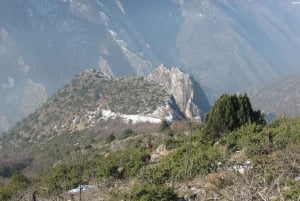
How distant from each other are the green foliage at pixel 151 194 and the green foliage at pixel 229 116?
79.7 ft

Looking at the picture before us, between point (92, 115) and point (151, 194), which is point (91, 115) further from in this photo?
point (151, 194)

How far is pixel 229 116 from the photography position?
56.8 meters

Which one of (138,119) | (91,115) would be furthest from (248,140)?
(91,115)

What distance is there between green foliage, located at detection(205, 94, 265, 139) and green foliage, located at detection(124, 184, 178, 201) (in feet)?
79.7

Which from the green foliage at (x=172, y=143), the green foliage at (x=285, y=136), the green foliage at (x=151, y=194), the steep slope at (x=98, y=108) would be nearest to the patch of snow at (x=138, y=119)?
the steep slope at (x=98, y=108)

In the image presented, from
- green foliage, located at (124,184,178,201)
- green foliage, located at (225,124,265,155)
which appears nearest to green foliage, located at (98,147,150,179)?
green foliage, located at (225,124,265,155)

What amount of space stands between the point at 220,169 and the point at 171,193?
654 centimetres

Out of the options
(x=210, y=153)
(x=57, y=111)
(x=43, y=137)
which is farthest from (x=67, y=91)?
(x=210, y=153)

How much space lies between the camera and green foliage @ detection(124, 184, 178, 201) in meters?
30.8

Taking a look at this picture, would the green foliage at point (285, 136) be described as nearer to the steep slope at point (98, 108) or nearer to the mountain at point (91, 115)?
the mountain at point (91, 115)

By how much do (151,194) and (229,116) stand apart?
27.2 metres

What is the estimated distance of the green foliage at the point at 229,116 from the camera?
56.2 metres

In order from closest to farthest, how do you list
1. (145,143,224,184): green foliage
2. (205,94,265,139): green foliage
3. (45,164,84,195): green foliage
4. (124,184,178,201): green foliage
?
(124,184,178,201): green foliage
(145,143,224,184): green foliage
(45,164,84,195): green foliage
(205,94,265,139): green foliage

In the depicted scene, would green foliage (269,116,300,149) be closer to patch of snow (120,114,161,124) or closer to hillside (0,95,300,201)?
hillside (0,95,300,201)
